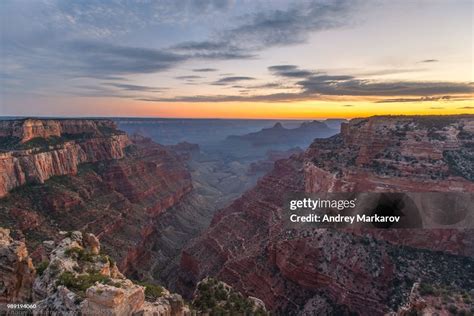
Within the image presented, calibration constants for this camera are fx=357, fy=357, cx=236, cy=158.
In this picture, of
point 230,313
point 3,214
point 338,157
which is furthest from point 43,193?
point 338,157

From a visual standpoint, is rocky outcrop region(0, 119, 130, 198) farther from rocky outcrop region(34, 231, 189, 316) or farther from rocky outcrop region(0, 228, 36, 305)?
rocky outcrop region(34, 231, 189, 316)

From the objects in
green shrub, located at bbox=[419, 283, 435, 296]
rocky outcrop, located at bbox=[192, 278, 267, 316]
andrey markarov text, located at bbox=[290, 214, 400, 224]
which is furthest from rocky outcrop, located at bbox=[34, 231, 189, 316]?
andrey markarov text, located at bbox=[290, 214, 400, 224]

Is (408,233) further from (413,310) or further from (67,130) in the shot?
(67,130)

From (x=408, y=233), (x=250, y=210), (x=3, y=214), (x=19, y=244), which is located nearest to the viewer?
(x=19, y=244)

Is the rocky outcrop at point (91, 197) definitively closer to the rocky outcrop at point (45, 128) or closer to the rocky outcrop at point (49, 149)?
the rocky outcrop at point (49, 149)

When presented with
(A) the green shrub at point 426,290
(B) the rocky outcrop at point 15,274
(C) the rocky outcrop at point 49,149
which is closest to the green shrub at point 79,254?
(B) the rocky outcrop at point 15,274

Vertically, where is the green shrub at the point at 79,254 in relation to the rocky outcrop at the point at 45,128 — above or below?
below
